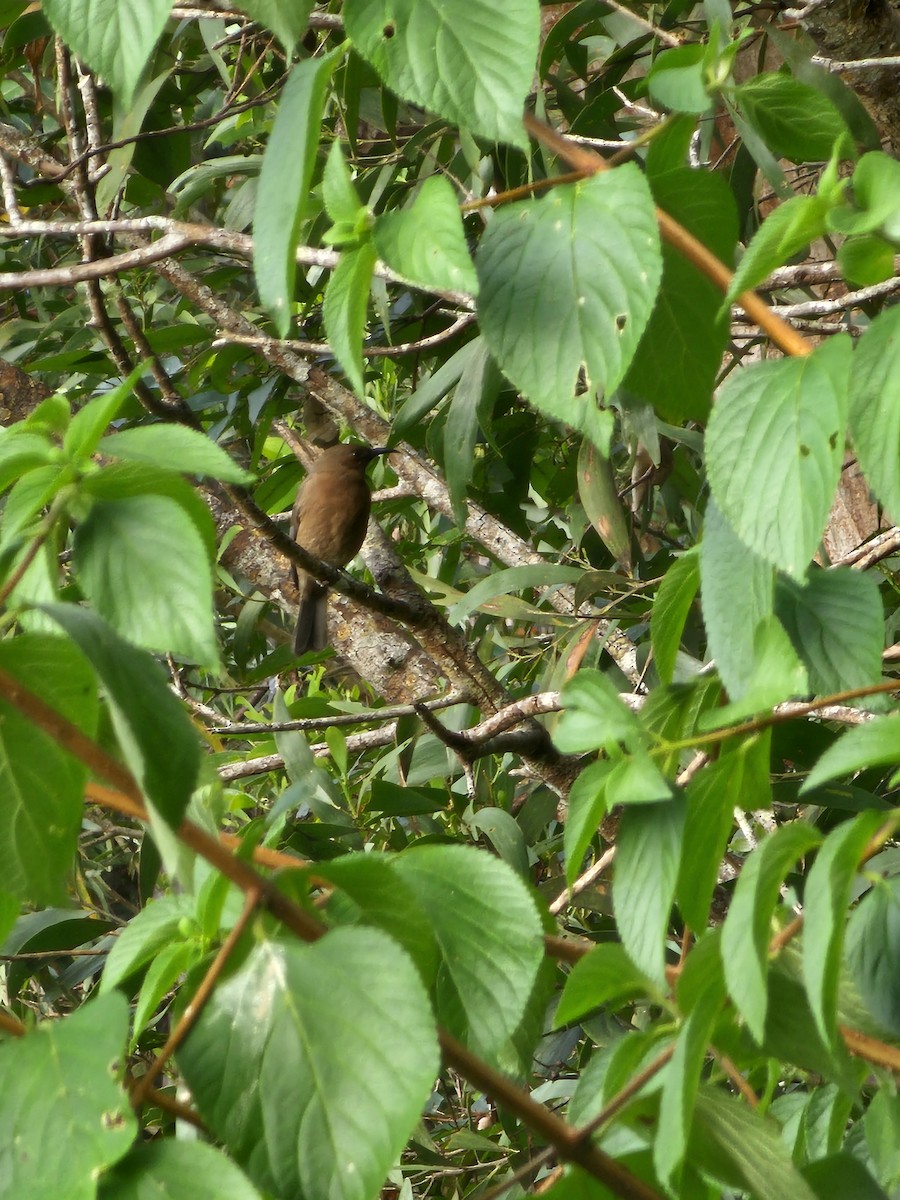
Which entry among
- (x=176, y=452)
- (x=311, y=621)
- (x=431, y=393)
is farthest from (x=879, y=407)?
(x=311, y=621)

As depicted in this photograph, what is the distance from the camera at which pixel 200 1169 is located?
0.55 metres

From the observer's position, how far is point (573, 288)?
0.71 meters

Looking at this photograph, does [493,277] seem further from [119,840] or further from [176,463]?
[119,840]

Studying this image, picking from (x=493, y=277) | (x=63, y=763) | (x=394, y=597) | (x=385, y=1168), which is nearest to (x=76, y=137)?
(x=394, y=597)

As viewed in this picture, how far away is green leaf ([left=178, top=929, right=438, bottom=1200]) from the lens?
554 millimetres

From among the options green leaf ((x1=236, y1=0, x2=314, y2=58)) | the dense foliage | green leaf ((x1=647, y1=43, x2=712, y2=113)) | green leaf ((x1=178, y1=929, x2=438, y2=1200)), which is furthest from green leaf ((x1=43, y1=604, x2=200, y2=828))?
green leaf ((x1=647, y1=43, x2=712, y2=113))

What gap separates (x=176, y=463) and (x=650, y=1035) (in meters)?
0.42

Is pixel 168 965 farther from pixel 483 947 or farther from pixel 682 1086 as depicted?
pixel 682 1086

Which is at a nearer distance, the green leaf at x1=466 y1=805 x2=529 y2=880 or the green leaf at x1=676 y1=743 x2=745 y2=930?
the green leaf at x1=676 y1=743 x2=745 y2=930

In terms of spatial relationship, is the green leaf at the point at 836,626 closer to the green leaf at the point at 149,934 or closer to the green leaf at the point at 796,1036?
the green leaf at the point at 796,1036

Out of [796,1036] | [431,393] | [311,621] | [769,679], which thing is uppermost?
[769,679]

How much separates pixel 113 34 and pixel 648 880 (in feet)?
1.69

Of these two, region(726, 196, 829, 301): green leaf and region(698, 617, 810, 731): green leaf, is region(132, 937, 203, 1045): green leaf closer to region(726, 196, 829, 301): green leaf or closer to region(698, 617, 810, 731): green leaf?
region(698, 617, 810, 731): green leaf

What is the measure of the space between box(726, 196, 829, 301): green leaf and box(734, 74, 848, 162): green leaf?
128 millimetres
